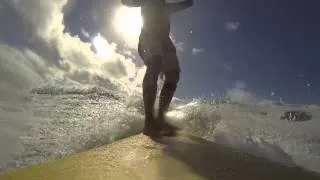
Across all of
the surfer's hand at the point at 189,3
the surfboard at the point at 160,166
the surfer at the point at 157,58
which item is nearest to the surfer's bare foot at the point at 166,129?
the surfer at the point at 157,58

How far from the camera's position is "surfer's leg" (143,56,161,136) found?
18.6ft

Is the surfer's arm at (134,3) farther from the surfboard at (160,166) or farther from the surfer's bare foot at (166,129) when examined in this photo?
the surfboard at (160,166)

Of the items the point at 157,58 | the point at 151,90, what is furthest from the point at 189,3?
the point at 151,90

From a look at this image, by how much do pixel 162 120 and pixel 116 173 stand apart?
188 centimetres

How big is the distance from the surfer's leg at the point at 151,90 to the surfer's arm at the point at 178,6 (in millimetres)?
787

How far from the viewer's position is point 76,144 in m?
7.02

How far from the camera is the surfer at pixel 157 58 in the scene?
5699 millimetres

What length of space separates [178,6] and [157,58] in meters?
0.93

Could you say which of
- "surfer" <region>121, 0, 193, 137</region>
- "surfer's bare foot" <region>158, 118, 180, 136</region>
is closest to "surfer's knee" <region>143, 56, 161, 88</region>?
"surfer" <region>121, 0, 193, 137</region>

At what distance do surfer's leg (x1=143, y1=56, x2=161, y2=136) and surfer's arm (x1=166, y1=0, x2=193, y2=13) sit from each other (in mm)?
787

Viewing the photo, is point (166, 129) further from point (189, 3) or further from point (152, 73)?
point (189, 3)

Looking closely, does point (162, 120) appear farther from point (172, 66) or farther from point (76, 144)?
point (76, 144)

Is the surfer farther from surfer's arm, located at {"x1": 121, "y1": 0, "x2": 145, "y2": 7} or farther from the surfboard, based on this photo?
the surfboard

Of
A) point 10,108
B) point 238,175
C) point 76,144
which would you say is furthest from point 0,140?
point 238,175
